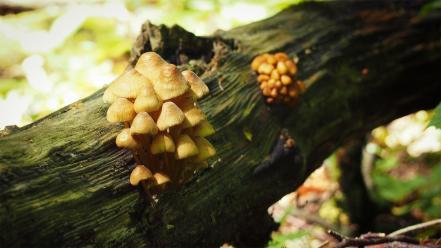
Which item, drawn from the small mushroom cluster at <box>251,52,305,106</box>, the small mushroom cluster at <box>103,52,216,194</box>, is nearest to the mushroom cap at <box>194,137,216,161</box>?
the small mushroom cluster at <box>103,52,216,194</box>

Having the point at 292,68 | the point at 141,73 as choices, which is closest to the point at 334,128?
the point at 292,68

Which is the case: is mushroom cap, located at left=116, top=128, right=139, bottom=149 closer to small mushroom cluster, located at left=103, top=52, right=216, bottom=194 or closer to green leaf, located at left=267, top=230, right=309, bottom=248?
small mushroom cluster, located at left=103, top=52, right=216, bottom=194

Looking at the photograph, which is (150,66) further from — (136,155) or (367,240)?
(367,240)

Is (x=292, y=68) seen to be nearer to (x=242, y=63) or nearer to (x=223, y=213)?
(x=242, y=63)

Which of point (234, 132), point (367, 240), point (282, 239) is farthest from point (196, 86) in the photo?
point (282, 239)

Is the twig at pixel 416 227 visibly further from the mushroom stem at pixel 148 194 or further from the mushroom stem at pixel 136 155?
the mushroom stem at pixel 136 155

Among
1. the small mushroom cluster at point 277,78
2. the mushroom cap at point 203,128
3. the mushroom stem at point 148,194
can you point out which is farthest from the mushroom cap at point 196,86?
the small mushroom cluster at point 277,78
